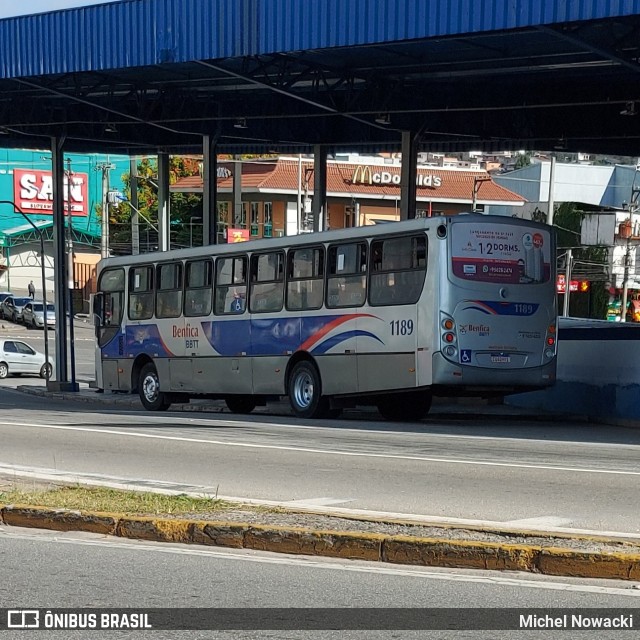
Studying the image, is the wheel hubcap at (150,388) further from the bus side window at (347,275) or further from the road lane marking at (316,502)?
the road lane marking at (316,502)

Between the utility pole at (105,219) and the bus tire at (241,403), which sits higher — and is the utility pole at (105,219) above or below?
above

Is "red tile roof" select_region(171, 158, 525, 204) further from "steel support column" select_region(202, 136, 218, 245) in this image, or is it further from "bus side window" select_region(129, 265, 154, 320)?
"bus side window" select_region(129, 265, 154, 320)

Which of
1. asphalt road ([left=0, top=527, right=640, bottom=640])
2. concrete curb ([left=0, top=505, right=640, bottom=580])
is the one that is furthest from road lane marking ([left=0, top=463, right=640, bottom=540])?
asphalt road ([left=0, top=527, right=640, bottom=640])

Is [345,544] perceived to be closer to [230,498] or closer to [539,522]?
[539,522]

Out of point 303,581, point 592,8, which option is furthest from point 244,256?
point 303,581

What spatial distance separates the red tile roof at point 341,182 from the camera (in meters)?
75.6

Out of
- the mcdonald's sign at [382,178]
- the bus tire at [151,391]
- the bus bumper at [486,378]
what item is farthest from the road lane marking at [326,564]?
the mcdonald's sign at [382,178]

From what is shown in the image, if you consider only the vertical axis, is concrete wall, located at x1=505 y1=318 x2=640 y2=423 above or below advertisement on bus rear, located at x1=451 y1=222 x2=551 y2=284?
below

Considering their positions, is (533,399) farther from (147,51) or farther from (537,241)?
(147,51)

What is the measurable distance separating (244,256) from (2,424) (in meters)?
6.29

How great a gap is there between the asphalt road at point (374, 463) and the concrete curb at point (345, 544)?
1292 millimetres

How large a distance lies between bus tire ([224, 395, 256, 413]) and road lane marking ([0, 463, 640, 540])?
42.9 feet

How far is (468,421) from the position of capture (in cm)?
2325

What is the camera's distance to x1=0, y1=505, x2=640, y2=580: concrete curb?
768 cm
